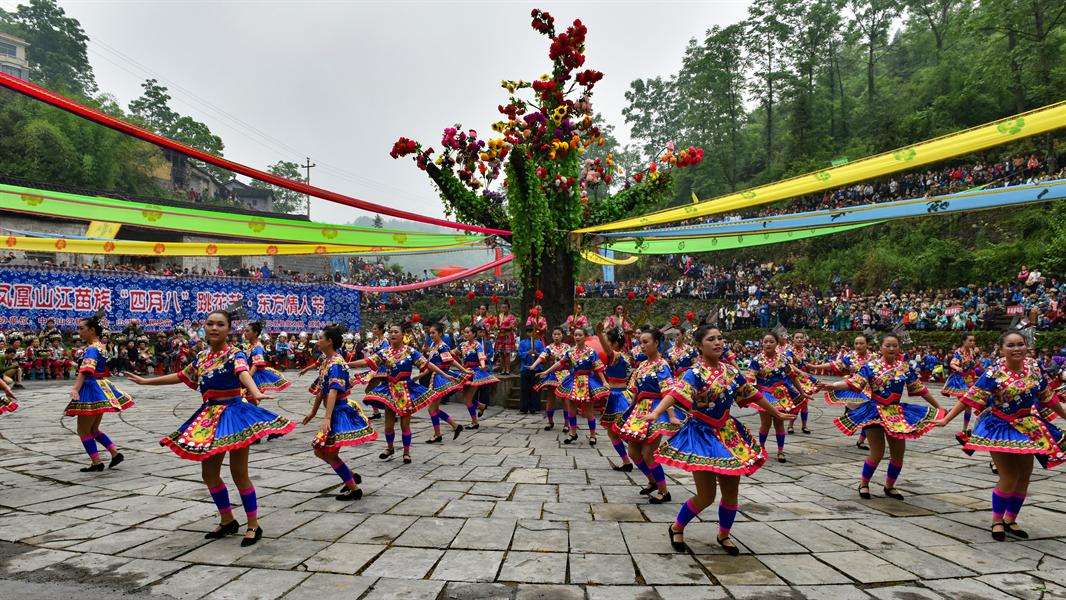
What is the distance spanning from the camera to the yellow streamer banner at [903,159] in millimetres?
6164

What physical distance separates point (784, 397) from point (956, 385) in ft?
13.6

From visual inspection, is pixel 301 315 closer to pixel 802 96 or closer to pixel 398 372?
pixel 398 372

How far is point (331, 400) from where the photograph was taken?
16.6ft

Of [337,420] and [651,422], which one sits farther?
[337,420]

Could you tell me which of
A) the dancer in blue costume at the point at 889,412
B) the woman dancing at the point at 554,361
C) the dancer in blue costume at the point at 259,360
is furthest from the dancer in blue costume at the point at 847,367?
the dancer in blue costume at the point at 259,360

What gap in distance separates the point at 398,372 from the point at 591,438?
9.80ft

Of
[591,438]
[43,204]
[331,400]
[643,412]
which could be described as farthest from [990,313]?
[43,204]

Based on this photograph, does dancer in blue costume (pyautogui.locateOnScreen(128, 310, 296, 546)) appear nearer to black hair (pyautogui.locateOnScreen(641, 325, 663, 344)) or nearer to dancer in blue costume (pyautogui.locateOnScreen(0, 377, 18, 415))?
dancer in blue costume (pyautogui.locateOnScreen(0, 377, 18, 415))

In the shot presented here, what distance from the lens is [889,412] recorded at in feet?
18.0

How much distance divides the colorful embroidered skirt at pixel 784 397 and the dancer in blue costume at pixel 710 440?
4.21m

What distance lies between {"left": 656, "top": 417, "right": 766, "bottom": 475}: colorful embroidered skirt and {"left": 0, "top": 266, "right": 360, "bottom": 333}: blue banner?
55.7 feet

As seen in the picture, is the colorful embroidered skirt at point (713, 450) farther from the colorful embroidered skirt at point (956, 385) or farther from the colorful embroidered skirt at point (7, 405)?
the colorful embroidered skirt at point (956, 385)

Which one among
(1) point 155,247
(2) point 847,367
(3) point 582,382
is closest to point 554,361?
(3) point 582,382

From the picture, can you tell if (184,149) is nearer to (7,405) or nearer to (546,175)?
(7,405)
